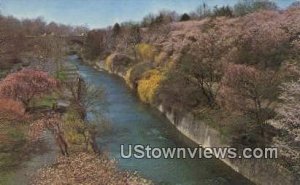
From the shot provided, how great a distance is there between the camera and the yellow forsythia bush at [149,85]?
185ft

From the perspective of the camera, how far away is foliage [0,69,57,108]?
44250mm

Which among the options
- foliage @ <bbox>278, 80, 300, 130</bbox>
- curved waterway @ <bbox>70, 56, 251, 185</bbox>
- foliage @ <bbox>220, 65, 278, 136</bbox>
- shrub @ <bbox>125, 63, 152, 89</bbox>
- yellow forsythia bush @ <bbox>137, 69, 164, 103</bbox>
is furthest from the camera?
shrub @ <bbox>125, 63, 152, 89</bbox>

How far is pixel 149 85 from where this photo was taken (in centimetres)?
5834

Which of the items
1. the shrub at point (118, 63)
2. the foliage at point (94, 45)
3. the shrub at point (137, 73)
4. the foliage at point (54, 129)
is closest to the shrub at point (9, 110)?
the foliage at point (54, 129)

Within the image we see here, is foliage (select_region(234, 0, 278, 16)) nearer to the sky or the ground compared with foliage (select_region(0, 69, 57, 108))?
nearer to the sky

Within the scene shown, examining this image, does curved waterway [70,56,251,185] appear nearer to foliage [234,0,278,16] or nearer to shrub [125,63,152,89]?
shrub [125,63,152,89]

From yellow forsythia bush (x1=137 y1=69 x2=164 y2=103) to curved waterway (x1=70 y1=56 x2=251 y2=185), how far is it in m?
1.04

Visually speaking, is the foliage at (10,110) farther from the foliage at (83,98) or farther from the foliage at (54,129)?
the foliage at (54,129)

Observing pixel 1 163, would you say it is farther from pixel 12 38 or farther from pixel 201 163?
pixel 12 38

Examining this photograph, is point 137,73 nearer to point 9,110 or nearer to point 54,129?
point 9,110

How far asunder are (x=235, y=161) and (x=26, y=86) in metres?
21.1

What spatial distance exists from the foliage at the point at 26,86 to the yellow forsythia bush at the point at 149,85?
13387mm

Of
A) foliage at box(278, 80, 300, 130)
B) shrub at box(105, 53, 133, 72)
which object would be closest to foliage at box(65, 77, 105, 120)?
foliage at box(278, 80, 300, 130)

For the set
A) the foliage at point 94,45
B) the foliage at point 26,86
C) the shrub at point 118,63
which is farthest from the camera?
the foliage at point 94,45
